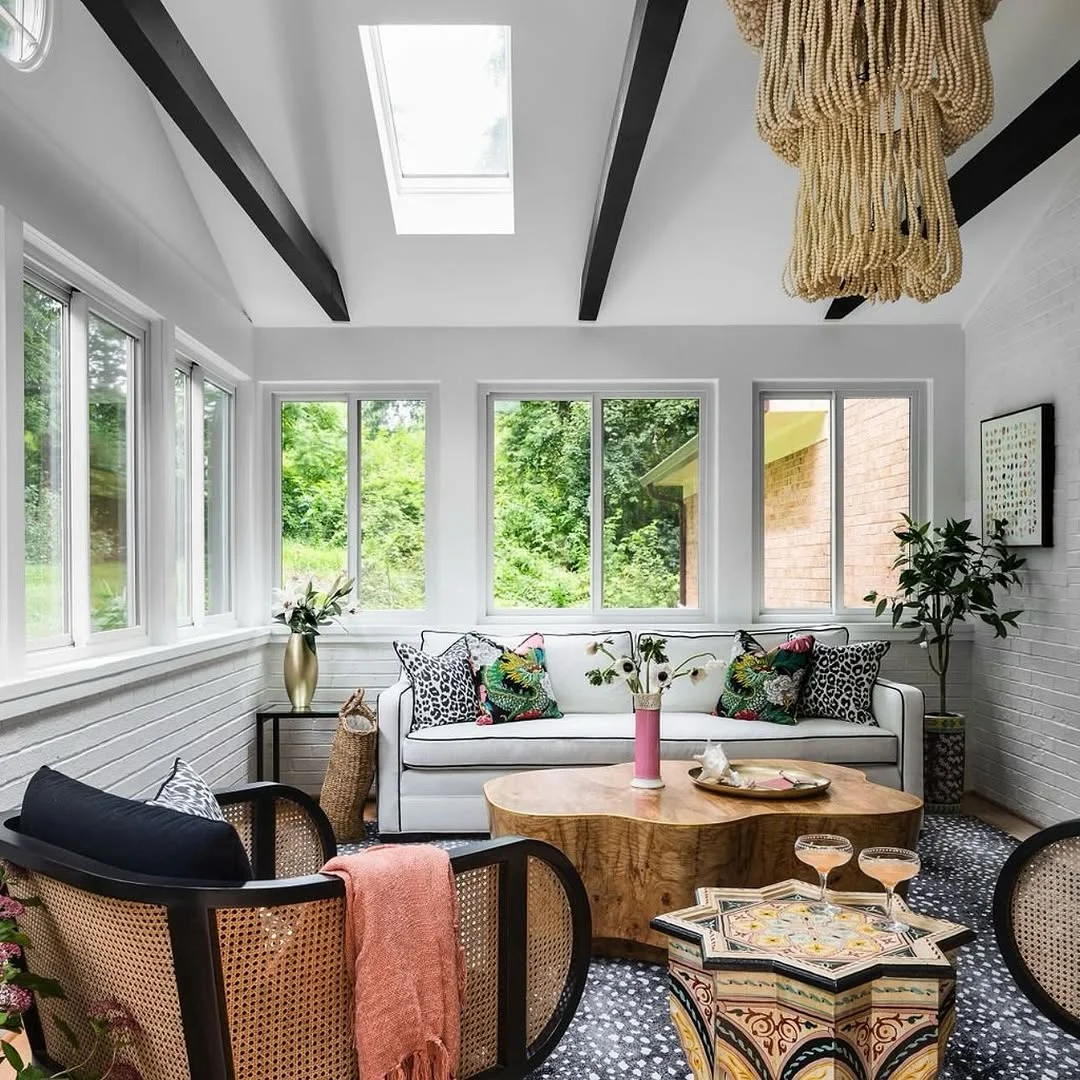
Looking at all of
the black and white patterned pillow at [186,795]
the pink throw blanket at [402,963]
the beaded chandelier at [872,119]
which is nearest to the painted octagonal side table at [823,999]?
the pink throw blanket at [402,963]

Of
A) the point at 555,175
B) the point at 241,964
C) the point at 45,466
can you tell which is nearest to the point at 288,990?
the point at 241,964

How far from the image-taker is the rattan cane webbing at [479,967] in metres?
1.86

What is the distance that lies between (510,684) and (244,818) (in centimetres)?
217

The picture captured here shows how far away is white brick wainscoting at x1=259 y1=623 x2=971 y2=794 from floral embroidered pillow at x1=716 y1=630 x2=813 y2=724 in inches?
33.2

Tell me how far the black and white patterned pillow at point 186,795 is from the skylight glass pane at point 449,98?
3.15 metres

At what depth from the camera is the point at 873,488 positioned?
5.39 metres

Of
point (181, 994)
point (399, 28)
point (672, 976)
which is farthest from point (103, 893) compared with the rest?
point (399, 28)

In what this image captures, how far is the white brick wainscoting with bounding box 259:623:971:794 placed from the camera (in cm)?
511

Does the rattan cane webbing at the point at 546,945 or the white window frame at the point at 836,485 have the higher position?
the white window frame at the point at 836,485

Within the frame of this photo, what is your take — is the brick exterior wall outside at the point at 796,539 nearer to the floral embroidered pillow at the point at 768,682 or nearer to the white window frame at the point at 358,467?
the floral embroidered pillow at the point at 768,682

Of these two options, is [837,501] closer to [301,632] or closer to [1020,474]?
[1020,474]

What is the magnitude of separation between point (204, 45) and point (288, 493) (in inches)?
93.8

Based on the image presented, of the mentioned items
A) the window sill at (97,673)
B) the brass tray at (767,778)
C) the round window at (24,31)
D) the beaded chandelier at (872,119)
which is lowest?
the brass tray at (767,778)

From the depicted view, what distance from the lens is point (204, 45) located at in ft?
11.8
